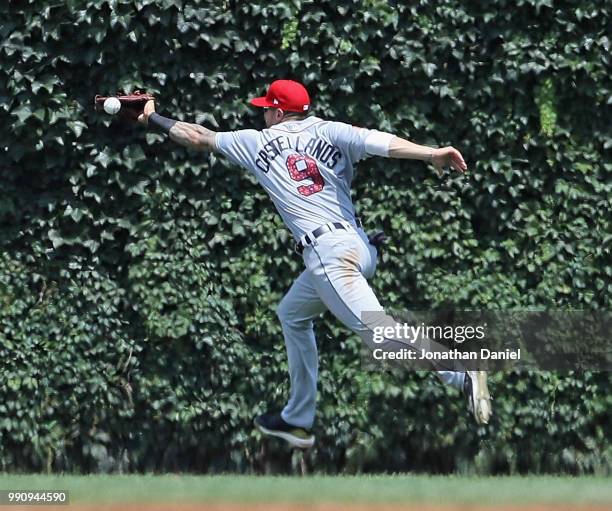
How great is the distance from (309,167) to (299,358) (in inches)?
43.0

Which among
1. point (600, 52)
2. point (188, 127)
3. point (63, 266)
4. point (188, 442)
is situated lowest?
point (188, 442)

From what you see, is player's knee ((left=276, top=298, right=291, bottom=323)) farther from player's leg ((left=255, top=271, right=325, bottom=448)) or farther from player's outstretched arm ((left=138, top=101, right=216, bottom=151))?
player's outstretched arm ((left=138, top=101, right=216, bottom=151))

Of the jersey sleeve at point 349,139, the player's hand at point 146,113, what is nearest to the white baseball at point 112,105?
the player's hand at point 146,113

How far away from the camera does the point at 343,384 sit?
8344 millimetres

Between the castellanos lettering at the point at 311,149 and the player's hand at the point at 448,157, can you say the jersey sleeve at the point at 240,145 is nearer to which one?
the castellanos lettering at the point at 311,149

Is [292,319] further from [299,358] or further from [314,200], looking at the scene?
[314,200]

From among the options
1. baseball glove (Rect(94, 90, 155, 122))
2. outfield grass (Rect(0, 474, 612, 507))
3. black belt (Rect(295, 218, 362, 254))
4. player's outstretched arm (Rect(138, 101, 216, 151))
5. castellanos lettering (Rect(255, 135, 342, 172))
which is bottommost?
outfield grass (Rect(0, 474, 612, 507))

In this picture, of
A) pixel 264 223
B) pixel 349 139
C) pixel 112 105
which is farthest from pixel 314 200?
pixel 264 223

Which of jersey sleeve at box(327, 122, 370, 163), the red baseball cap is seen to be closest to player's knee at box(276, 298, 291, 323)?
jersey sleeve at box(327, 122, 370, 163)

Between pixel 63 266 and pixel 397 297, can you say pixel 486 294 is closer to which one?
pixel 397 297

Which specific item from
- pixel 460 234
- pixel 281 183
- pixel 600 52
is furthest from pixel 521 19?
pixel 281 183

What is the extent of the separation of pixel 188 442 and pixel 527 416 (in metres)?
2.31

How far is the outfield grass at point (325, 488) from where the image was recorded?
6.73 metres

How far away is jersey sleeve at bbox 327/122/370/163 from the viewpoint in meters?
6.44
